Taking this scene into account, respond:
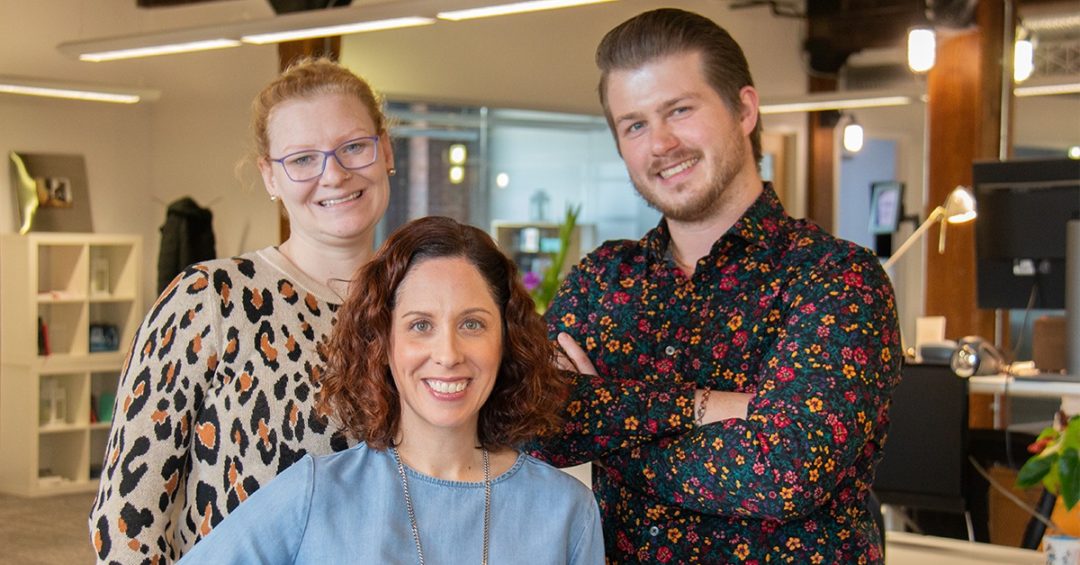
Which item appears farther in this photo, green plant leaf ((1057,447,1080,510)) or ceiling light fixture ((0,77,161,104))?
ceiling light fixture ((0,77,161,104))

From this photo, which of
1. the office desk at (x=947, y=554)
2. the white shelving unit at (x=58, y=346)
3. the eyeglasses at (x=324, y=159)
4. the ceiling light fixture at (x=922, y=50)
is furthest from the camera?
the white shelving unit at (x=58, y=346)

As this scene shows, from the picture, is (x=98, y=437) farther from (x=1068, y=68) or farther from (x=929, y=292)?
(x=1068, y=68)

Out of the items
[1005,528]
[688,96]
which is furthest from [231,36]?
[688,96]

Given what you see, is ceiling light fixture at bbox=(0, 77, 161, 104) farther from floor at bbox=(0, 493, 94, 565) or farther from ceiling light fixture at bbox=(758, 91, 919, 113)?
ceiling light fixture at bbox=(758, 91, 919, 113)

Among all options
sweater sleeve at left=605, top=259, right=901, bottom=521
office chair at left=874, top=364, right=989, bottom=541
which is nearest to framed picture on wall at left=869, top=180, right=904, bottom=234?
office chair at left=874, top=364, right=989, bottom=541

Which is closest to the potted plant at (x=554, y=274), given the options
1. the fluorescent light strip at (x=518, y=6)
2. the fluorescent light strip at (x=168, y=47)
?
the fluorescent light strip at (x=168, y=47)

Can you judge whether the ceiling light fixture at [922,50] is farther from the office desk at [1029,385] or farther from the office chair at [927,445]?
the office chair at [927,445]

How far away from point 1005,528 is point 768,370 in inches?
177

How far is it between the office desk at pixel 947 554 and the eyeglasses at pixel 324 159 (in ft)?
6.03

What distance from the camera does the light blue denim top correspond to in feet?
5.54

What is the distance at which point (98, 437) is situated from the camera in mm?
10102

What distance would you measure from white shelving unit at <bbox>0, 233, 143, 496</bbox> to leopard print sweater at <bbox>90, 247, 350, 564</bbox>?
7.86 meters

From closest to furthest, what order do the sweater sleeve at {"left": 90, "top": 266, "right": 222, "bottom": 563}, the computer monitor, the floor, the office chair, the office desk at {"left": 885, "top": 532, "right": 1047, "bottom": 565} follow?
the sweater sleeve at {"left": 90, "top": 266, "right": 222, "bottom": 563}, the office desk at {"left": 885, "top": 532, "right": 1047, "bottom": 565}, the office chair, the computer monitor, the floor

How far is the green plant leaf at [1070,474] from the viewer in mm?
2592
